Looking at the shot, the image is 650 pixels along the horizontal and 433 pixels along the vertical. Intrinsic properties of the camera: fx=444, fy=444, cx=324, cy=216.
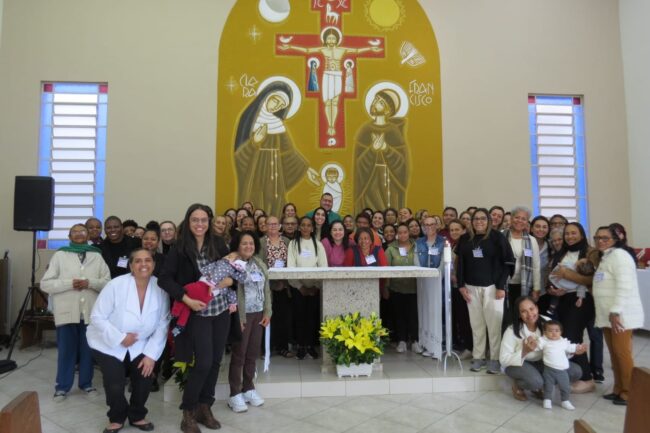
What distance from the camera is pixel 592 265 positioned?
146 inches

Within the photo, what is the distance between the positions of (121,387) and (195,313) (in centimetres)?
74

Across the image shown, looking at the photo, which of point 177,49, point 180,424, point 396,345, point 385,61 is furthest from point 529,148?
point 180,424

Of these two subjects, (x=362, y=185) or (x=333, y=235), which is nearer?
(x=333, y=235)

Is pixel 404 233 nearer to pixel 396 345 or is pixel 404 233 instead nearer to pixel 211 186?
pixel 396 345

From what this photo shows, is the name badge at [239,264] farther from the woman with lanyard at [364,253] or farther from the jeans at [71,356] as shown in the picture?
the jeans at [71,356]

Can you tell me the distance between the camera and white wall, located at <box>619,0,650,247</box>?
6.90 metres

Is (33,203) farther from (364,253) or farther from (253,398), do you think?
(364,253)

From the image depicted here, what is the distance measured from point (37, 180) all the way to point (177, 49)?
278 centimetres

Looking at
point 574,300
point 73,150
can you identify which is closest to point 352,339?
point 574,300

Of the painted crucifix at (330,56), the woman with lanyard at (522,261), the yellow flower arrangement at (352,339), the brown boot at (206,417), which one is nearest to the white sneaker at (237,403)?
the brown boot at (206,417)

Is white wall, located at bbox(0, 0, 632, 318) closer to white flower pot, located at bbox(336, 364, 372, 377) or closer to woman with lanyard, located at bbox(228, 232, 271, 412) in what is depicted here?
woman with lanyard, located at bbox(228, 232, 271, 412)

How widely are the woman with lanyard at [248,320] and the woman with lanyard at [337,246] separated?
1.26 metres

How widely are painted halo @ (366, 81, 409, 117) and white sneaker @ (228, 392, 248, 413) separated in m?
4.79

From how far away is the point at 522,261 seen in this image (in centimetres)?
416
